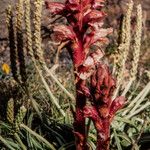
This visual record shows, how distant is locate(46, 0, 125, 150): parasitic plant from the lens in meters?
1.76

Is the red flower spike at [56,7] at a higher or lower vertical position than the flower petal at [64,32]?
higher

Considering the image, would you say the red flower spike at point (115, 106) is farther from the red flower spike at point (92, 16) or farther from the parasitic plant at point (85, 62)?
the red flower spike at point (92, 16)

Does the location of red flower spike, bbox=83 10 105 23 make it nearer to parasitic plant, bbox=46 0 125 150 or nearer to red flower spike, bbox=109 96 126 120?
parasitic plant, bbox=46 0 125 150

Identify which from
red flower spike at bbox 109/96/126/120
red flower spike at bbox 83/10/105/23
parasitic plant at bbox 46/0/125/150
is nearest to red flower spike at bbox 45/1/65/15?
parasitic plant at bbox 46/0/125/150

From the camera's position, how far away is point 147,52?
7.15m

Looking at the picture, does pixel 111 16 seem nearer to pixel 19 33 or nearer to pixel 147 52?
pixel 147 52

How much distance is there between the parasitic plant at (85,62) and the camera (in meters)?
1.76

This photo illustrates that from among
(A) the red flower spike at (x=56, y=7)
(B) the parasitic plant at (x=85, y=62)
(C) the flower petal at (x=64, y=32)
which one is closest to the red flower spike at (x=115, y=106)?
(B) the parasitic plant at (x=85, y=62)

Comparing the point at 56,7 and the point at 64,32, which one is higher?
the point at 56,7

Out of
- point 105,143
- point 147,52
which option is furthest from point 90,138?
point 147,52

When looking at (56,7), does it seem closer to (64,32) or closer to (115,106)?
(64,32)

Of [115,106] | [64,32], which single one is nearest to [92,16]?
[64,32]

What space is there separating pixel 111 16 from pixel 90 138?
4.97 metres

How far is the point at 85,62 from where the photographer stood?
74.1 inches
